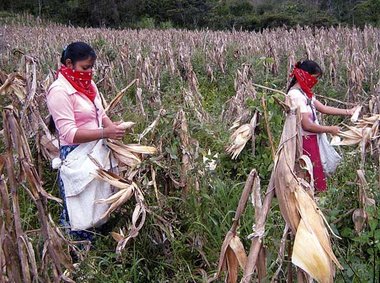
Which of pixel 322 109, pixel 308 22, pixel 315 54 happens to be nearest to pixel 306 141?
pixel 322 109

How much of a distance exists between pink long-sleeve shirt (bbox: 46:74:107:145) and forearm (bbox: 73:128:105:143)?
2 cm

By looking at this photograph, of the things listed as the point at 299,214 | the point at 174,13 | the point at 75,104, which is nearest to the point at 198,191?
the point at 75,104

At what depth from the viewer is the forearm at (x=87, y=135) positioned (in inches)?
109

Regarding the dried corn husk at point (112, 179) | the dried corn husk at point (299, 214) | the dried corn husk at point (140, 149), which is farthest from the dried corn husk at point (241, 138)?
the dried corn husk at point (299, 214)

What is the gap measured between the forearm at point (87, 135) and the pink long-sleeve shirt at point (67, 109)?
0.02m

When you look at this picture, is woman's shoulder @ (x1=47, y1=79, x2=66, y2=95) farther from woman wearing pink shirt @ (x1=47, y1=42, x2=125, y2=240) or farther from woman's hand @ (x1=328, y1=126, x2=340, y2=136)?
woman's hand @ (x1=328, y1=126, x2=340, y2=136)

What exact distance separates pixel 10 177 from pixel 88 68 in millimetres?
1092

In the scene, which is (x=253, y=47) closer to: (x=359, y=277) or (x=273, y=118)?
(x=273, y=118)

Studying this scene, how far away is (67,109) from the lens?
2.79m

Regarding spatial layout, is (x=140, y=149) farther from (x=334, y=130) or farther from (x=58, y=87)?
(x=334, y=130)

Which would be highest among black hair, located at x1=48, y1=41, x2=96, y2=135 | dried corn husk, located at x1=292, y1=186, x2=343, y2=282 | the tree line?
black hair, located at x1=48, y1=41, x2=96, y2=135

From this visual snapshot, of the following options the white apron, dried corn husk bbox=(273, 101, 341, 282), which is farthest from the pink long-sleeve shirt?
dried corn husk bbox=(273, 101, 341, 282)

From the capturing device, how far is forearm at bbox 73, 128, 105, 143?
2.78 meters

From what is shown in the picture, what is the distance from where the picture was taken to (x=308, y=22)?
71.2 ft
